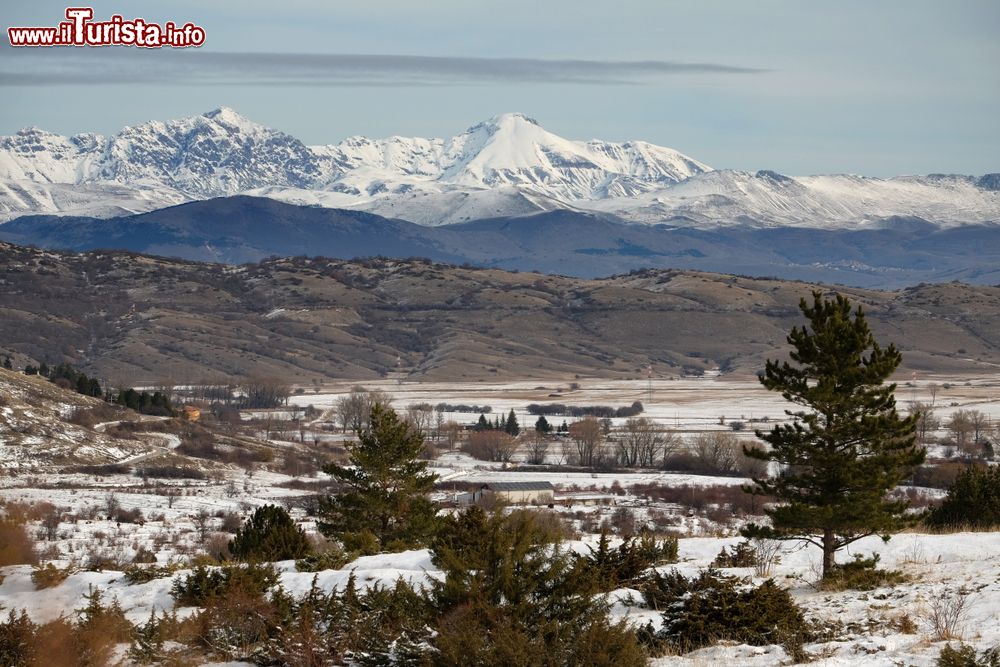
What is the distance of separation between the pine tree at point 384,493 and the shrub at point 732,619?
18526 mm

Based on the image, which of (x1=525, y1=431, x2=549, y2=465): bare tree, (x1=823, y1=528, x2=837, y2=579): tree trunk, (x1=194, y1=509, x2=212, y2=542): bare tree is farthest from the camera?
(x1=525, y1=431, x2=549, y2=465): bare tree

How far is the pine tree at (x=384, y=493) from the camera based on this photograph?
1599 inches

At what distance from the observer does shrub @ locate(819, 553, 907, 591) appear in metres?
24.0

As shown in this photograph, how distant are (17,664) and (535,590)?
824 cm

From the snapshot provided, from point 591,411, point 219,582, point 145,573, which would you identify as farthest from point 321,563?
point 591,411

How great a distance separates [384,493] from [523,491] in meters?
59.0

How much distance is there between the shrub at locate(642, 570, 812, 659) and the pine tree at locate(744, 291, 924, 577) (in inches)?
181

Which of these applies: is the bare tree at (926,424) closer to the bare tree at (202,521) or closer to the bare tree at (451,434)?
the bare tree at (451,434)

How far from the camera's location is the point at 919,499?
86.9 m

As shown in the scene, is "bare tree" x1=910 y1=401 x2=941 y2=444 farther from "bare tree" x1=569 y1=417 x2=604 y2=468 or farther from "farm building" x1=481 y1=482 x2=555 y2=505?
"farm building" x1=481 y1=482 x2=555 y2=505

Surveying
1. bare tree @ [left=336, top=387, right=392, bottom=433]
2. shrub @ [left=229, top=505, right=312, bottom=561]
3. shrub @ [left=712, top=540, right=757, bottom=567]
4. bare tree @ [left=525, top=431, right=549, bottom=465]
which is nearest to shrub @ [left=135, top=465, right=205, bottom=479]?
bare tree @ [left=525, top=431, right=549, bottom=465]

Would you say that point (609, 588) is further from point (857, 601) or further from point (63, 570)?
point (63, 570)

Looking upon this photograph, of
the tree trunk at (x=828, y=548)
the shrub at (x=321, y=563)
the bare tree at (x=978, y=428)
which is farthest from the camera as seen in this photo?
the bare tree at (x=978, y=428)

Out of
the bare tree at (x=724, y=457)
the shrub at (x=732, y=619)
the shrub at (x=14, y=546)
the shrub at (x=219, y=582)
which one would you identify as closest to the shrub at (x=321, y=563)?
the shrub at (x=219, y=582)
